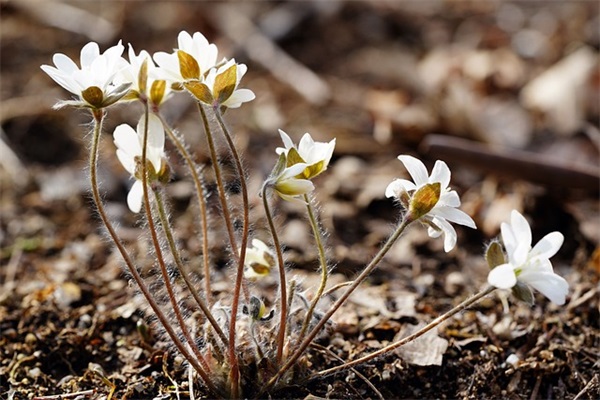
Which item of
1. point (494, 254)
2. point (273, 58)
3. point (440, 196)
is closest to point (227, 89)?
point (440, 196)

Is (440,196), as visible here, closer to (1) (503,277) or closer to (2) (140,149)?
(1) (503,277)

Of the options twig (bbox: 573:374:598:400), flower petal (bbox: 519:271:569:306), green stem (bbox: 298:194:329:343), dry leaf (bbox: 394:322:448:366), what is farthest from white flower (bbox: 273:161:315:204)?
twig (bbox: 573:374:598:400)

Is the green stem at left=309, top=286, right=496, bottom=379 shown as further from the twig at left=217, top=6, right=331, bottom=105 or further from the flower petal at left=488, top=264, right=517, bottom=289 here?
the twig at left=217, top=6, right=331, bottom=105

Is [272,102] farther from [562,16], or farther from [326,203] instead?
[562,16]

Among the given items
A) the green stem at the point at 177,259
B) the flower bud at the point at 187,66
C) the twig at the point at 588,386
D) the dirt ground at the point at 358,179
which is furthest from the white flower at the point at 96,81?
the twig at the point at 588,386

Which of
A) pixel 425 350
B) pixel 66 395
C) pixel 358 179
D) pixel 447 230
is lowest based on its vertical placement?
pixel 358 179

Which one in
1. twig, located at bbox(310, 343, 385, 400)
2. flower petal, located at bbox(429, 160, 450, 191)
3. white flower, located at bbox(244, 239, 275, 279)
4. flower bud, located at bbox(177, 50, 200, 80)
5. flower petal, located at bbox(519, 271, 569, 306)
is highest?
flower bud, located at bbox(177, 50, 200, 80)
